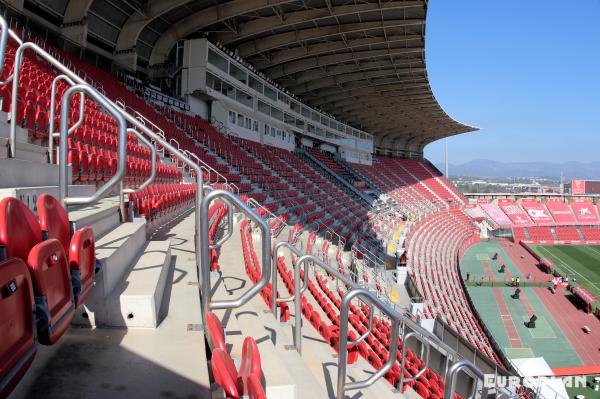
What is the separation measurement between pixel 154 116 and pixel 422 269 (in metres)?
13.3


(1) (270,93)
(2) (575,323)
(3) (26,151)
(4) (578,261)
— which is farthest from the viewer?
(4) (578,261)

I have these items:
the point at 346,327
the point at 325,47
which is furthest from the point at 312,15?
the point at 346,327

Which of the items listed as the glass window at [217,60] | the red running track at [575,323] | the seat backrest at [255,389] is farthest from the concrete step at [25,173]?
the red running track at [575,323]

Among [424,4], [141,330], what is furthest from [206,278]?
[424,4]

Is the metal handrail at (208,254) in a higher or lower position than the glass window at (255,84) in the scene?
lower

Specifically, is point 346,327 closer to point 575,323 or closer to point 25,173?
point 25,173

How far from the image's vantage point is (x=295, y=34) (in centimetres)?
1858

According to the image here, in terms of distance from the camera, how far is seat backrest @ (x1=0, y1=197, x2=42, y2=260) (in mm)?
1536

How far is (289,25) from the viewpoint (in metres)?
16.8

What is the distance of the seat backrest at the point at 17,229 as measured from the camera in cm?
154

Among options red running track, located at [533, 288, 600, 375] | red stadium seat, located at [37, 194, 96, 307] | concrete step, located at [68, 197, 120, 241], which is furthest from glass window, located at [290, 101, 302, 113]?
red stadium seat, located at [37, 194, 96, 307]

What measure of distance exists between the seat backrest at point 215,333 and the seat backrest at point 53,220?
838 millimetres

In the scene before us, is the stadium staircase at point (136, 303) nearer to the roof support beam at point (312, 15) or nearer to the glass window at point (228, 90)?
the roof support beam at point (312, 15)

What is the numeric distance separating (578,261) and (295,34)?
1066 inches
